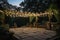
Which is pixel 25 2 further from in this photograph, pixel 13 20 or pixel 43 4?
pixel 13 20

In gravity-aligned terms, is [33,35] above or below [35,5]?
below

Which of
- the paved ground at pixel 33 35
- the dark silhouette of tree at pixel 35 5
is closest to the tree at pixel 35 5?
the dark silhouette of tree at pixel 35 5

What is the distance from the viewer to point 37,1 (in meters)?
25.8

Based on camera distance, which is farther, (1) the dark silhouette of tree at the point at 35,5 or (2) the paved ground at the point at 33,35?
(1) the dark silhouette of tree at the point at 35,5

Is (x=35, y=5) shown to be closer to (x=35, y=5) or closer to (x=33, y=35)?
(x=35, y=5)

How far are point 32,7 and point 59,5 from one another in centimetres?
2283

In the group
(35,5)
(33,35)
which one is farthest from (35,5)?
(33,35)

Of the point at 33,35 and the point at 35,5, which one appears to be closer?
the point at 33,35

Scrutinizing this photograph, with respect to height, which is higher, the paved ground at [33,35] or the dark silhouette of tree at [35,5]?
the dark silhouette of tree at [35,5]

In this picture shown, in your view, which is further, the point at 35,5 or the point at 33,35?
the point at 35,5

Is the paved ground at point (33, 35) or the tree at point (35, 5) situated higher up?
the tree at point (35, 5)

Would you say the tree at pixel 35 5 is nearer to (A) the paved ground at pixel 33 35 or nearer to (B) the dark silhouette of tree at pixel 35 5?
(B) the dark silhouette of tree at pixel 35 5

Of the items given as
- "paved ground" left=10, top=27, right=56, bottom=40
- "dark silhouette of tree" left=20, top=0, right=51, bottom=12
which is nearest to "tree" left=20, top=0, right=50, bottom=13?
"dark silhouette of tree" left=20, top=0, right=51, bottom=12

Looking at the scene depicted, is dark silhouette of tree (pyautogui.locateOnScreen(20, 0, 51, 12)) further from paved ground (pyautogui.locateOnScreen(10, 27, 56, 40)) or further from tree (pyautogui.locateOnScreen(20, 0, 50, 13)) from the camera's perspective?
paved ground (pyautogui.locateOnScreen(10, 27, 56, 40))
